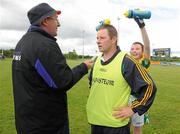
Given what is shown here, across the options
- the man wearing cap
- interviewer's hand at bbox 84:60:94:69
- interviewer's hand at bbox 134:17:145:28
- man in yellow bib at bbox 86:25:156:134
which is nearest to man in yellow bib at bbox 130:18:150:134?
interviewer's hand at bbox 134:17:145:28

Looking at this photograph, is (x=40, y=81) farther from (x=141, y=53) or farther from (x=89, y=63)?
(x=141, y=53)

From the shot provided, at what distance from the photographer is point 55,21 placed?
442cm

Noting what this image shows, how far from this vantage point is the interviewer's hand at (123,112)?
450 cm

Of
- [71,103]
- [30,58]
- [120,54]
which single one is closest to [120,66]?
[120,54]

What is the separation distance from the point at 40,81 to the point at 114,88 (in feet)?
3.14

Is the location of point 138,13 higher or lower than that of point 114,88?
higher

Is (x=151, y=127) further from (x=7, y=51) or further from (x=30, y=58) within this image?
(x=7, y=51)

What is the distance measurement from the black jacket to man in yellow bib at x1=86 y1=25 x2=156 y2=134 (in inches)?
16.1

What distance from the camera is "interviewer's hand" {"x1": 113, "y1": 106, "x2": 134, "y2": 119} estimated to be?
4504 millimetres

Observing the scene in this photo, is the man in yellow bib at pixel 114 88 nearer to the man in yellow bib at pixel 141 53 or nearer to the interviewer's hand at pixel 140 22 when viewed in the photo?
the interviewer's hand at pixel 140 22

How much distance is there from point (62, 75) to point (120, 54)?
0.89m

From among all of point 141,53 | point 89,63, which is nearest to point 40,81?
point 89,63

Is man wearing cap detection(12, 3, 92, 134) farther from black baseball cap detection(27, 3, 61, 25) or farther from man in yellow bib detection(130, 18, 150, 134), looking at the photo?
man in yellow bib detection(130, 18, 150, 134)

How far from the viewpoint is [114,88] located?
4586mm
